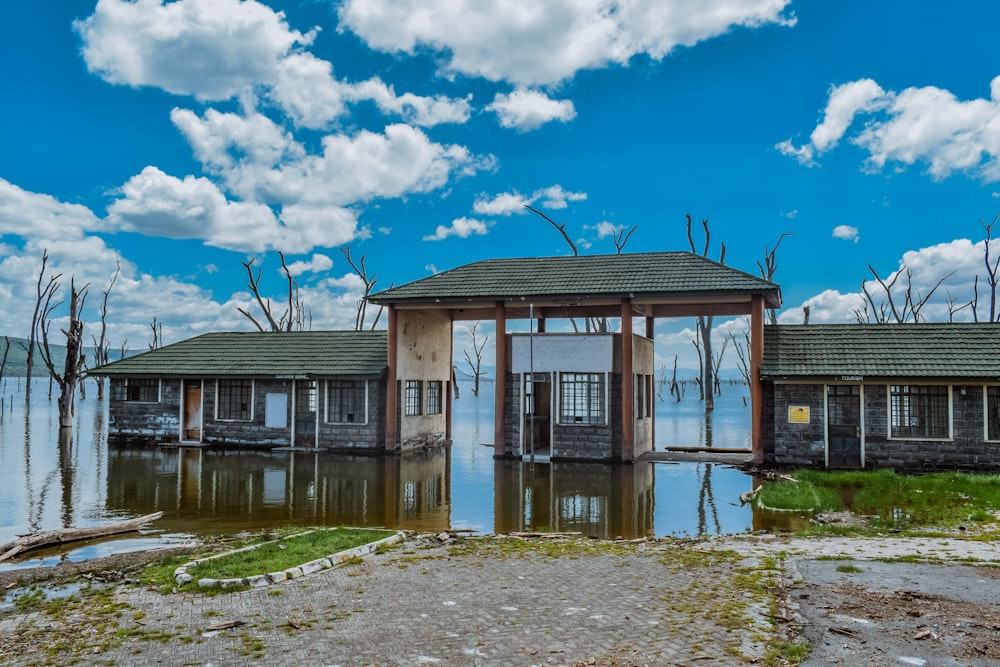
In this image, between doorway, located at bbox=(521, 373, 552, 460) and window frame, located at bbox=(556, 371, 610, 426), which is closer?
window frame, located at bbox=(556, 371, 610, 426)

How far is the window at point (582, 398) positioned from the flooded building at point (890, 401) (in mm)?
4646

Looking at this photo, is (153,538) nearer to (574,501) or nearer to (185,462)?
(574,501)

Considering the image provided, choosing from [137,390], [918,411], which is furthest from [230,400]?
[918,411]

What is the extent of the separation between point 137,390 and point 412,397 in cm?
1071

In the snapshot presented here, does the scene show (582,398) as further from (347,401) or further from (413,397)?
(347,401)

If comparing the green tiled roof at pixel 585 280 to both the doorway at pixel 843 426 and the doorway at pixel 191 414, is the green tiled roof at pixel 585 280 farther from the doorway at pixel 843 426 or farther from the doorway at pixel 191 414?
the doorway at pixel 191 414

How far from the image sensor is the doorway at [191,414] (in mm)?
27958

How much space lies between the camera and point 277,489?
58.5ft

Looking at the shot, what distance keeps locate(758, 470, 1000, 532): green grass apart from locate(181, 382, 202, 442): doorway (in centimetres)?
2062

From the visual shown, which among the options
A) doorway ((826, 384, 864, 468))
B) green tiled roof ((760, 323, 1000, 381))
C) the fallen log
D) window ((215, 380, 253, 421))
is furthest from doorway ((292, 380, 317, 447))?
doorway ((826, 384, 864, 468))

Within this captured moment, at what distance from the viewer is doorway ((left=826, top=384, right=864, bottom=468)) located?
20.2 meters

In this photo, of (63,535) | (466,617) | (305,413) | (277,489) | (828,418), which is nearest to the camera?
(466,617)

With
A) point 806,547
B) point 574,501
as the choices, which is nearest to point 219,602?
point 806,547

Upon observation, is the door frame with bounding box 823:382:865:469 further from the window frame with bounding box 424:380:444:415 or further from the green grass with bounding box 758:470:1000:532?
the window frame with bounding box 424:380:444:415
